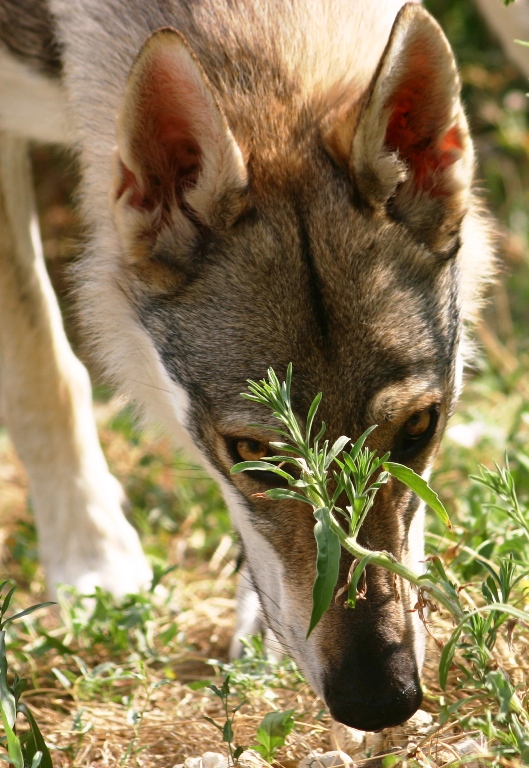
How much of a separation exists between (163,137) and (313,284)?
0.65 metres

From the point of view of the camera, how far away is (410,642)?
97.3 inches

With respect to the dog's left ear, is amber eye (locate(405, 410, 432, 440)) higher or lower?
lower

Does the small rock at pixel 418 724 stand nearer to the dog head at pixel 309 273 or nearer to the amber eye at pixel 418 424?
the dog head at pixel 309 273

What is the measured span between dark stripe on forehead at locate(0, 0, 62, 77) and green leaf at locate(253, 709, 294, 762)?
2504mm

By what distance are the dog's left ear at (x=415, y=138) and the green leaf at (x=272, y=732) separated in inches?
56.4

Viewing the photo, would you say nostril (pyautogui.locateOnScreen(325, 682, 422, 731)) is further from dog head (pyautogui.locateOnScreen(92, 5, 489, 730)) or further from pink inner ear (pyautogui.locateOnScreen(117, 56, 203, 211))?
pink inner ear (pyautogui.locateOnScreen(117, 56, 203, 211))

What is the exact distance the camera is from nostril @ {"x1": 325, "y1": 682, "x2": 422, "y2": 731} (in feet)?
7.64

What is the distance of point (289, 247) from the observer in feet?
9.09

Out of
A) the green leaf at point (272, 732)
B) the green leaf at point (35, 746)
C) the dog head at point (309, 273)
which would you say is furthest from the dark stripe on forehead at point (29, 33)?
the green leaf at point (272, 732)

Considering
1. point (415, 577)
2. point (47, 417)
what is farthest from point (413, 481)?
point (47, 417)

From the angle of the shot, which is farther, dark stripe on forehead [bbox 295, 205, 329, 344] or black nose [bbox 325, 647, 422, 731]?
dark stripe on forehead [bbox 295, 205, 329, 344]

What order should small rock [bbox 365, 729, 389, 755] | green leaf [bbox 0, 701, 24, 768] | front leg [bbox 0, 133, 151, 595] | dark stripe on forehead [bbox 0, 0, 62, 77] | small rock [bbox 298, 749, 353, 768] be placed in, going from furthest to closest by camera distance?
front leg [bbox 0, 133, 151, 595]
dark stripe on forehead [bbox 0, 0, 62, 77]
small rock [bbox 365, 729, 389, 755]
small rock [bbox 298, 749, 353, 768]
green leaf [bbox 0, 701, 24, 768]

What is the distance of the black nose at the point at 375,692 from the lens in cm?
233

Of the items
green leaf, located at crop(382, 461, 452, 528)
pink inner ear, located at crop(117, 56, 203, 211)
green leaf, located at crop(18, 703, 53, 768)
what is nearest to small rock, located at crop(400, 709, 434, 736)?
green leaf, located at crop(382, 461, 452, 528)
